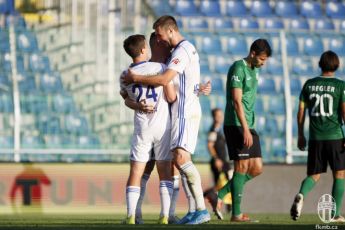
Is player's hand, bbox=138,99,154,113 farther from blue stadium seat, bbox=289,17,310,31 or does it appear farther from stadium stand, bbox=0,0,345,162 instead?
blue stadium seat, bbox=289,17,310,31

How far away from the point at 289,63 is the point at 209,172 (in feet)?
9.85

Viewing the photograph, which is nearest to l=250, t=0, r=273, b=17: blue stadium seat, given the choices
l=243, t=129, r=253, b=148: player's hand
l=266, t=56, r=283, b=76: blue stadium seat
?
l=266, t=56, r=283, b=76: blue stadium seat

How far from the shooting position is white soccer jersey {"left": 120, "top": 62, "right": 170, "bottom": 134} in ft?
33.7

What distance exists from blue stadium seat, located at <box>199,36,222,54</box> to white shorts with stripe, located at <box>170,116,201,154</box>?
8807 mm

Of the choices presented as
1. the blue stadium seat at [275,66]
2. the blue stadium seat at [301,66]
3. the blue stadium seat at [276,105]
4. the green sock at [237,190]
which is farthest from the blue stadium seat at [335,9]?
the green sock at [237,190]

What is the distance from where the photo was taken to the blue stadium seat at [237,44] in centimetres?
1895

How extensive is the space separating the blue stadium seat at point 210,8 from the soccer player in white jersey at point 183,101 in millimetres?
10916

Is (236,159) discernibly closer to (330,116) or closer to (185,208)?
(330,116)

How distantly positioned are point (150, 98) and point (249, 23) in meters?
11.1

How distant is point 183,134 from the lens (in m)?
10.2

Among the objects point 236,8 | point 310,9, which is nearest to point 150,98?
point 236,8

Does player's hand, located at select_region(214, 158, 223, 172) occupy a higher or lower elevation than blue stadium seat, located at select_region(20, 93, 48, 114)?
lower

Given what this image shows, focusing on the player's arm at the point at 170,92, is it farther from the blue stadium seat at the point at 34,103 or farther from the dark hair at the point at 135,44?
the blue stadium seat at the point at 34,103

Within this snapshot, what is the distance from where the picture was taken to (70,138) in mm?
17016
